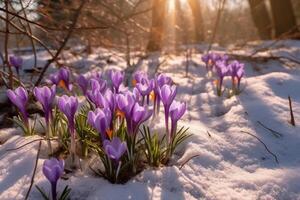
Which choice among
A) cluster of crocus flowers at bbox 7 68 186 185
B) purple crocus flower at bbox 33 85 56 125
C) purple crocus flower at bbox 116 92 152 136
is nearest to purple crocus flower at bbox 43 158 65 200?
cluster of crocus flowers at bbox 7 68 186 185

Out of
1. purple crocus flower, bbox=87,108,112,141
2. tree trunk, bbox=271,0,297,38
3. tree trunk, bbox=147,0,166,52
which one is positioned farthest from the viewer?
tree trunk, bbox=271,0,297,38

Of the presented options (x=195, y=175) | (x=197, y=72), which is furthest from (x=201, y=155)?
(x=197, y=72)

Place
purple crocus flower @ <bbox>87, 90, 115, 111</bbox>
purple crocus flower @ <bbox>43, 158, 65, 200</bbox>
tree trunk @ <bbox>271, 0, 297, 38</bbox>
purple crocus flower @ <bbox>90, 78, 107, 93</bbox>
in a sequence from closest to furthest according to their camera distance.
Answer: purple crocus flower @ <bbox>43, 158, 65, 200</bbox> → purple crocus flower @ <bbox>87, 90, 115, 111</bbox> → purple crocus flower @ <bbox>90, 78, 107, 93</bbox> → tree trunk @ <bbox>271, 0, 297, 38</bbox>

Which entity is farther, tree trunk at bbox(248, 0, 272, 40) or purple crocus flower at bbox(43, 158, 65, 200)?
tree trunk at bbox(248, 0, 272, 40)

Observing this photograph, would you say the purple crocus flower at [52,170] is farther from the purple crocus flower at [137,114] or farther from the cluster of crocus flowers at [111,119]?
the purple crocus flower at [137,114]

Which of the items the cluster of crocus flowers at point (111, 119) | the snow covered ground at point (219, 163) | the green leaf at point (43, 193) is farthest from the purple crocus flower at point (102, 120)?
the green leaf at point (43, 193)

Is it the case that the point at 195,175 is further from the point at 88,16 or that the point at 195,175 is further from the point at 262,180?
the point at 88,16

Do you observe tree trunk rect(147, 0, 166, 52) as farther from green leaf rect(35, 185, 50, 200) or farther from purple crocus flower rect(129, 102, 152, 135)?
green leaf rect(35, 185, 50, 200)

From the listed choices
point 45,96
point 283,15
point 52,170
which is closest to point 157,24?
point 283,15
